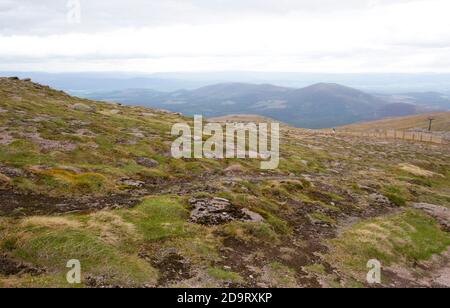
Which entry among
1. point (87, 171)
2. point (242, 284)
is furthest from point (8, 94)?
point (242, 284)

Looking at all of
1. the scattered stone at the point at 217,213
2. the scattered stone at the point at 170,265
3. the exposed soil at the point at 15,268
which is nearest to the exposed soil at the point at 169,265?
the scattered stone at the point at 170,265

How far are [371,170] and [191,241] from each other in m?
52.9

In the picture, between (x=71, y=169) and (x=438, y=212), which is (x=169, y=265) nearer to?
(x=71, y=169)

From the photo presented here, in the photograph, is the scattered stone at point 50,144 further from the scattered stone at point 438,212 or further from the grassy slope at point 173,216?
the scattered stone at point 438,212

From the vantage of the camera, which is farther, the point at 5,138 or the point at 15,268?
the point at 5,138

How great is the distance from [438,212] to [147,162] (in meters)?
35.3

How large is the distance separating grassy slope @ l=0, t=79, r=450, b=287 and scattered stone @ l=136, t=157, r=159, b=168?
1.09 metres

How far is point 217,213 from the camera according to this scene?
33375 millimetres

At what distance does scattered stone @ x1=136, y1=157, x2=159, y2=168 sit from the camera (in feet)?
163

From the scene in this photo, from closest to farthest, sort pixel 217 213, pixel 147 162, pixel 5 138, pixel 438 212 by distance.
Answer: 1. pixel 217 213
2. pixel 438 212
3. pixel 5 138
4. pixel 147 162

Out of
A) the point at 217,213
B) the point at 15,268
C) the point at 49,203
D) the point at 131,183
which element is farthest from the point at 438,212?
the point at 15,268

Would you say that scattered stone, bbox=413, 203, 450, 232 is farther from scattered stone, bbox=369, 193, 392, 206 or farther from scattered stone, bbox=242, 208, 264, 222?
scattered stone, bbox=242, 208, 264, 222

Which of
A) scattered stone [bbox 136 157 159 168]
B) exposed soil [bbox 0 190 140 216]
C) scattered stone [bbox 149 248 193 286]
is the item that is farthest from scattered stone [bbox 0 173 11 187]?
scattered stone [bbox 136 157 159 168]
